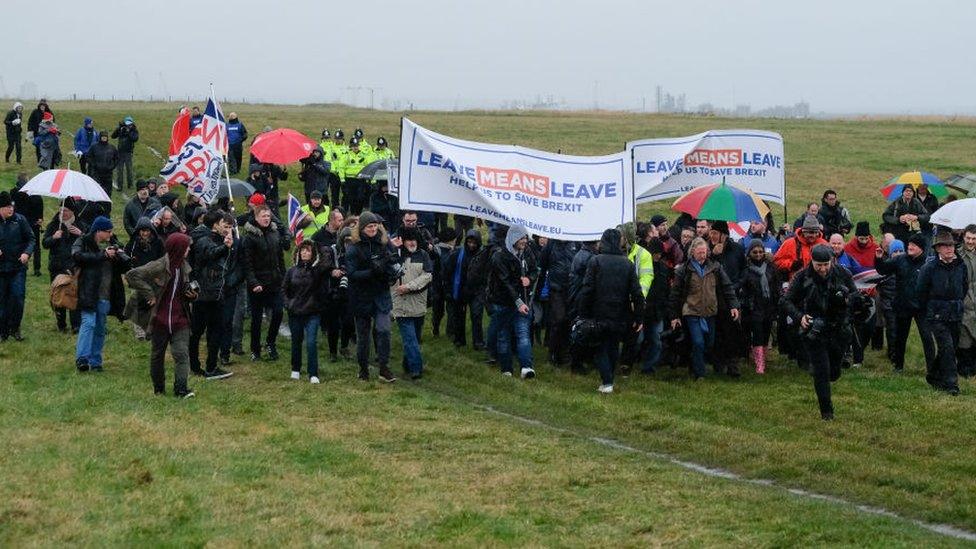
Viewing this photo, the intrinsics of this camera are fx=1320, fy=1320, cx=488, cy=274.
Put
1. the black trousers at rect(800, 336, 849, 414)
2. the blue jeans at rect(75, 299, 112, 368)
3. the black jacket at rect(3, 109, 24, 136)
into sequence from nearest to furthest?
the black trousers at rect(800, 336, 849, 414), the blue jeans at rect(75, 299, 112, 368), the black jacket at rect(3, 109, 24, 136)

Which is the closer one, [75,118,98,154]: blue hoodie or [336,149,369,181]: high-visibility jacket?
[336,149,369,181]: high-visibility jacket

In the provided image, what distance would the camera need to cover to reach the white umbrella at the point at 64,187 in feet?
61.3

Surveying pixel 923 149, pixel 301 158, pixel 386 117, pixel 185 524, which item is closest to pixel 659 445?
pixel 185 524

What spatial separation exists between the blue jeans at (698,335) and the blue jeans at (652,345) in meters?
0.45

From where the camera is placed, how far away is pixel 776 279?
61.1 feet

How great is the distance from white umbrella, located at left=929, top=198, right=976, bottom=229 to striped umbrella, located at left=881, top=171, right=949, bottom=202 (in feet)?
18.7

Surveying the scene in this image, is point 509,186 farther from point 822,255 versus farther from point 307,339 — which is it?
point 822,255

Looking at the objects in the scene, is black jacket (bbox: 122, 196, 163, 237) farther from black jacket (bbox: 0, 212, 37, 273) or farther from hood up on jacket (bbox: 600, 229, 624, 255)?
hood up on jacket (bbox: 600, 229, 624, 255)

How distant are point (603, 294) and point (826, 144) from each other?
43365 mm

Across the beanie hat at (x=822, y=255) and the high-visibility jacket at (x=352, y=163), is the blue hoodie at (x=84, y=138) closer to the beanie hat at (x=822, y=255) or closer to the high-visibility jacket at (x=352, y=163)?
the high-visibility jacket at (x=352, y=163)

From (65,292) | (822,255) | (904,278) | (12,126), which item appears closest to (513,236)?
(822,255)

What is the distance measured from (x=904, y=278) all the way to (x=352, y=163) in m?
16.7

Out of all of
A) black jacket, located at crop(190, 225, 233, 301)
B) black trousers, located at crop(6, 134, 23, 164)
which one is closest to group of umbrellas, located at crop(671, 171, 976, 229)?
black jacket, located at crop(190, 225, 233, 301)

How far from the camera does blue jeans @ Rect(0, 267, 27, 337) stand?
62.7 feet
